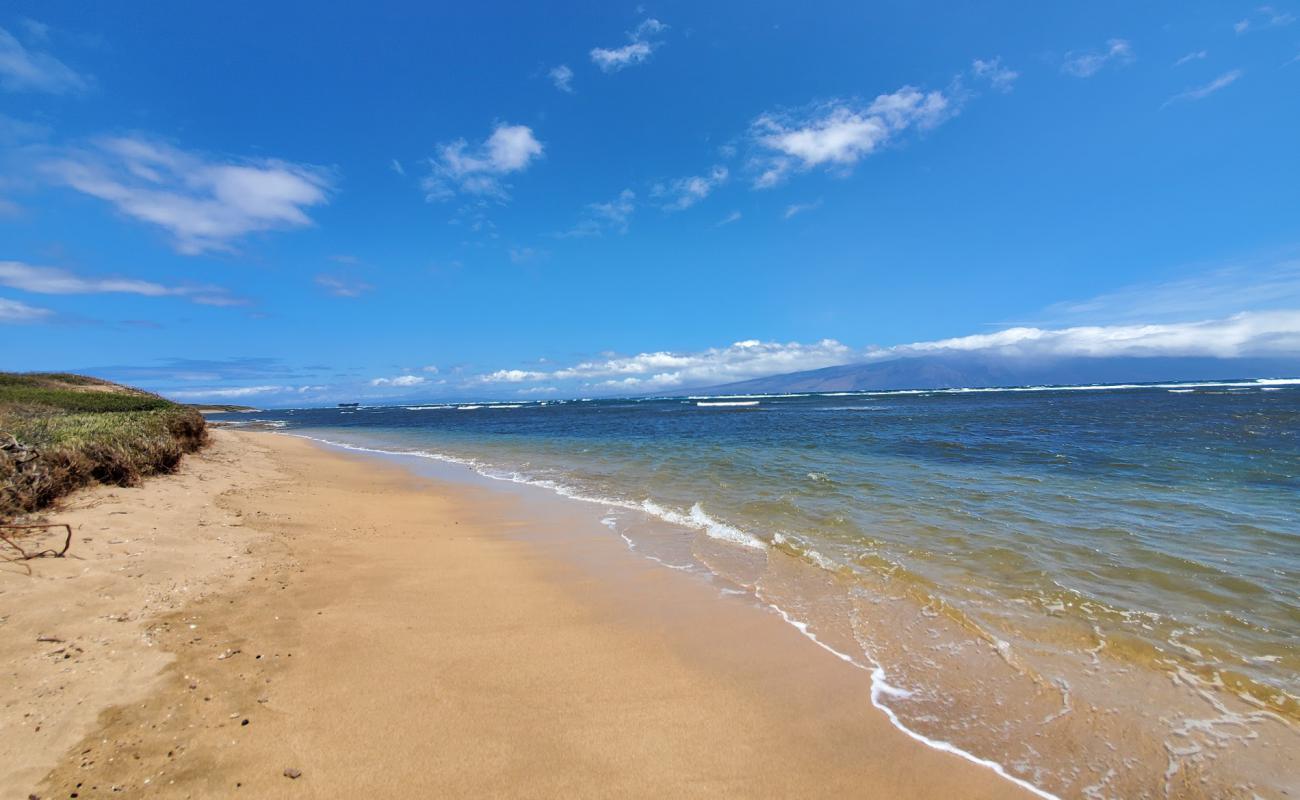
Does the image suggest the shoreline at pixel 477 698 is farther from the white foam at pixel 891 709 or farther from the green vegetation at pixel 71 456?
the green vegetation at pixel 71 456

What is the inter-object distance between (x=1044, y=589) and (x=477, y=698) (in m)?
6.37

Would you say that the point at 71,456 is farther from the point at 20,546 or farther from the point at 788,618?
the point at 788,618

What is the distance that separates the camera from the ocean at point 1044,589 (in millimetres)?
3492

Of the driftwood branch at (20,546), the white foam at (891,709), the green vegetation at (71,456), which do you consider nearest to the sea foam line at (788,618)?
the white foam at (891,709)

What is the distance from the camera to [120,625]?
418cm

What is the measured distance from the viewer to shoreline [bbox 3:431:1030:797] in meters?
2.95

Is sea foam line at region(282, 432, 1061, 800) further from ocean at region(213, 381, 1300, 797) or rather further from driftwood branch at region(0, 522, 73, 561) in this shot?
driftwood branch at region(0, 522, 73, 561)

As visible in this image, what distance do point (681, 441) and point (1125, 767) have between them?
22144 mm

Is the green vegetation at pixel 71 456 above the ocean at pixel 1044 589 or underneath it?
above

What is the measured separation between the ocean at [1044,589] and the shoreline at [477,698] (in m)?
0.60

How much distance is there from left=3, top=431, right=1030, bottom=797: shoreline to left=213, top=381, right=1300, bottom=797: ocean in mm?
597

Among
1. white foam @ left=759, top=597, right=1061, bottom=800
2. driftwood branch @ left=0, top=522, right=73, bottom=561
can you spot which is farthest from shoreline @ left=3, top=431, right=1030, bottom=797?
driftwood branch @ left=0, top=522, right=73, bottom=561

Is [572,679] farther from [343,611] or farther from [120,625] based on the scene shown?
[120,625]

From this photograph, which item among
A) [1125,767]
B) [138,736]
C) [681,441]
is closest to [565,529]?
[138,736]
